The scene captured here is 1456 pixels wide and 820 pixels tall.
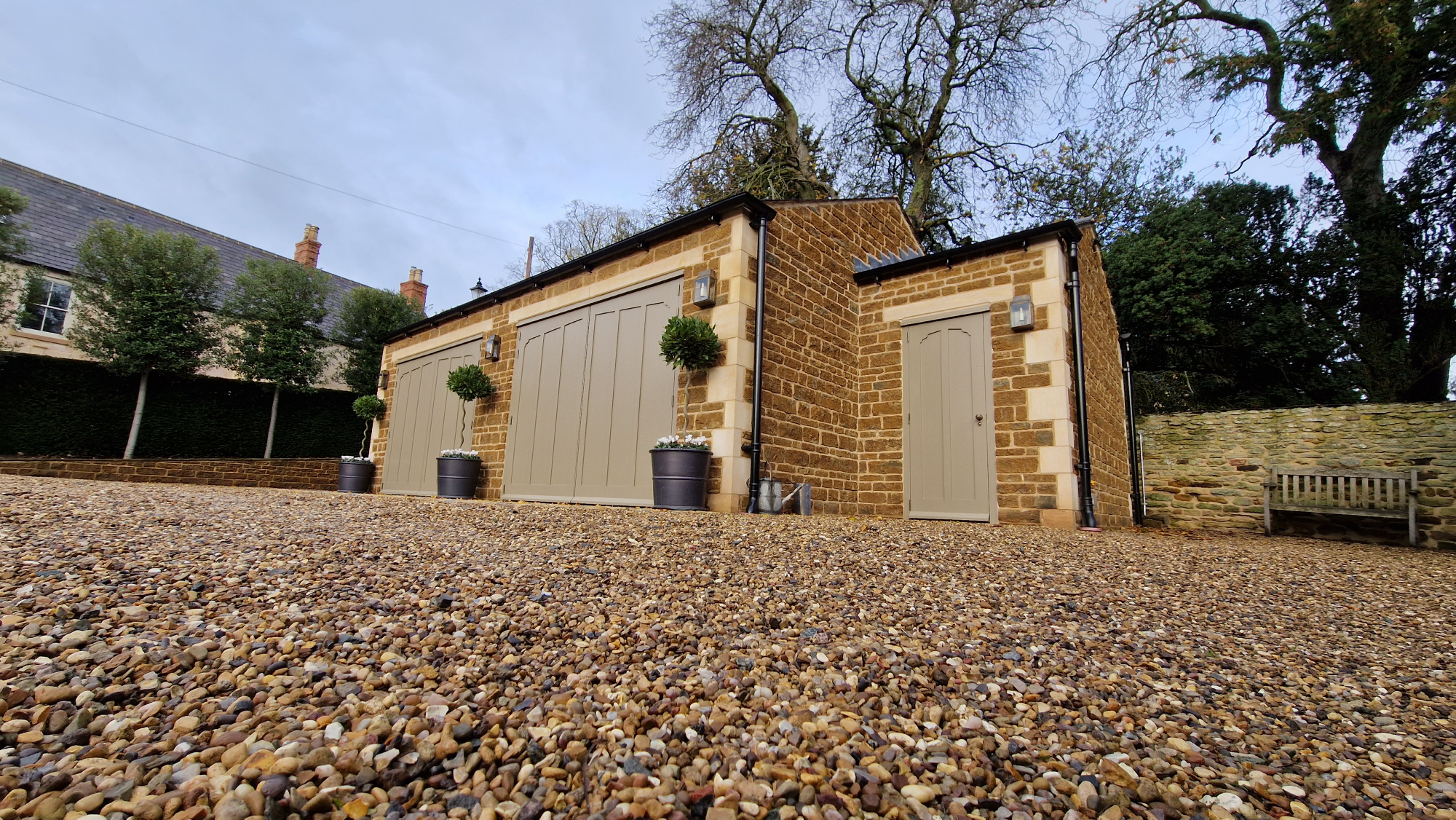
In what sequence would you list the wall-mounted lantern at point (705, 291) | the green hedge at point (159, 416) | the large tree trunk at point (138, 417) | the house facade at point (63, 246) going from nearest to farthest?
the wall-mounted lantern at point (705, 291), the green hedge at point (159, 416), the large tree trunk at point (138, 417), the house facade at point (63, 246)

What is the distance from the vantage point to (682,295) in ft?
20.3

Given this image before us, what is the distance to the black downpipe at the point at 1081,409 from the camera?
18.1 feet

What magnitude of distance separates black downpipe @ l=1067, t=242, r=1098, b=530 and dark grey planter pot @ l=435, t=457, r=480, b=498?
704 centimetres

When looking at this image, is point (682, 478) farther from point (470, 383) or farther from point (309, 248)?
point (309, 248)

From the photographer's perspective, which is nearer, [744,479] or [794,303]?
[744,479]

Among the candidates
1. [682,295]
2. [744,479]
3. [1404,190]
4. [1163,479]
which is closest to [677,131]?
[682,295]

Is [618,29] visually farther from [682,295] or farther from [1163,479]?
[1163,479]

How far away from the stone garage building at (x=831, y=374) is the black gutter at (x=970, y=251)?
22mm

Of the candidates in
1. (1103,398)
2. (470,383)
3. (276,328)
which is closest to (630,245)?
(470,383)

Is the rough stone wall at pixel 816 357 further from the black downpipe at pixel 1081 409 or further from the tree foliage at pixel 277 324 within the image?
the tree foliage at pixel 277 324

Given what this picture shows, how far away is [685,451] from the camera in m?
5.27

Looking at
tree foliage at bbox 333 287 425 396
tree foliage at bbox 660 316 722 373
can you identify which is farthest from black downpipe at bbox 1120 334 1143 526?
tree foliage at bbox 333 287 425 396

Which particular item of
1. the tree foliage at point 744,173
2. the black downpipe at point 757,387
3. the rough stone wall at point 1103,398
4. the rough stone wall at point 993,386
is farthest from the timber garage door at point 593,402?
the tree foliage at point 744,173

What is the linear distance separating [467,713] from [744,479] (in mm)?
4354
